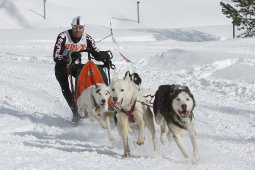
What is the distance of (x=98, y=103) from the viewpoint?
686 centimetres

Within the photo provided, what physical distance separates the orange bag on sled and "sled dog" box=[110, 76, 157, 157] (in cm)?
142

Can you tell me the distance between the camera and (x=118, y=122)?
586cm

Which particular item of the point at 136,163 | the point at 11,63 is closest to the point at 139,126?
the point at 136,163

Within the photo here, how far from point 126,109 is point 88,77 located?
1643 millimetres

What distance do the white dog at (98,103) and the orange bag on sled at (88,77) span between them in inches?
4.8

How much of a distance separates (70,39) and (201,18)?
50.1 m

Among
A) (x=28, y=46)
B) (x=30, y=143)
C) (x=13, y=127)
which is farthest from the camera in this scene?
(x=28, y=46)

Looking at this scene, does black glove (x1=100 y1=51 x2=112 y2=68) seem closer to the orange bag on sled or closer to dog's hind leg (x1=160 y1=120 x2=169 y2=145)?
the orange bag on sled

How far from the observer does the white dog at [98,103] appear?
6698 millimetres

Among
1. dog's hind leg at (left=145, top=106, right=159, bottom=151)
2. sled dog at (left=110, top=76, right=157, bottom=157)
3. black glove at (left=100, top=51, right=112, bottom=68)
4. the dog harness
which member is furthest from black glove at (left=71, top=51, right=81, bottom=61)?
the dog harness

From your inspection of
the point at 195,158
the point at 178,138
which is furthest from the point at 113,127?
the point at 195,158

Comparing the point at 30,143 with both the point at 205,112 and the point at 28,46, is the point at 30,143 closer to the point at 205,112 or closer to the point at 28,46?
the point at 205,112

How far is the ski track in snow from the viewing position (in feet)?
18.5

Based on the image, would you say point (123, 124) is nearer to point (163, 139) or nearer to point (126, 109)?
point (126, 109)
